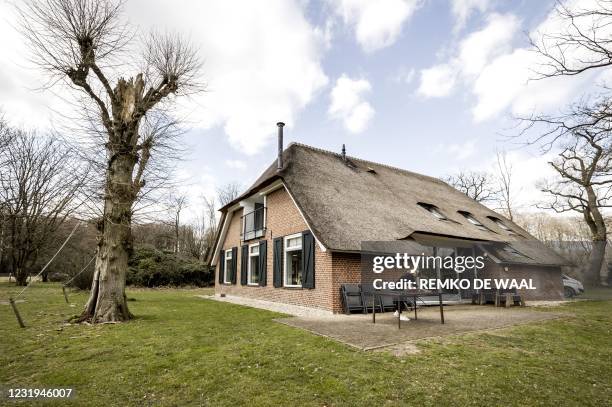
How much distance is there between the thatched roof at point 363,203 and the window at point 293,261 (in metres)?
1.55

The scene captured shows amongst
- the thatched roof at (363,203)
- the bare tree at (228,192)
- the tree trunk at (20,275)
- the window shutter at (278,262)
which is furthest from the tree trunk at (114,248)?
the bare tree at (228,192)

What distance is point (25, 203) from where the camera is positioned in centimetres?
2120

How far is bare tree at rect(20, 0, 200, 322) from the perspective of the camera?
7328 mm

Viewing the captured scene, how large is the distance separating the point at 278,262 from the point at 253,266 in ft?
9.62

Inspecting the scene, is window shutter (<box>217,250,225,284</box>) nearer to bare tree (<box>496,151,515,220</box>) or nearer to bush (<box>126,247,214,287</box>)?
bush (<box>126,247,214,287</box>)

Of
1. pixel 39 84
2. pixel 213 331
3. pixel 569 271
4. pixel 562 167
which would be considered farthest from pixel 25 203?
pixel 569 271

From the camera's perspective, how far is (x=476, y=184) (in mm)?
30453

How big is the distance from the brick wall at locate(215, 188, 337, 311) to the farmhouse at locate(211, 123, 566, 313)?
0.11 feet

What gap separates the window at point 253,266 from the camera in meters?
14.1

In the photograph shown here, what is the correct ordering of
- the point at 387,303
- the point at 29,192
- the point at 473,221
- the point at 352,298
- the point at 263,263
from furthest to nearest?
the point at 29,192
the point at 473,221
the point at 263,263
the point at 387,303
the point at 352,298

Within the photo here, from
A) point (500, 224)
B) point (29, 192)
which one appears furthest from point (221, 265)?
point (500, 224)

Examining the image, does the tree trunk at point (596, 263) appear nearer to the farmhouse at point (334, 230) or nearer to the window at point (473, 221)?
the farmhouse at point (334, 230)

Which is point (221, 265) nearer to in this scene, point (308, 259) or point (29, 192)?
point (308, 259)

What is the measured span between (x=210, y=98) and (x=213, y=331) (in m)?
6.44
